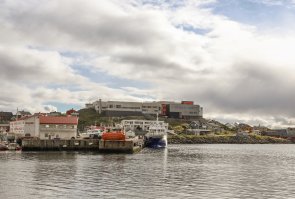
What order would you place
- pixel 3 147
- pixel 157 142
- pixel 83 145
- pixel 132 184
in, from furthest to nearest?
1. pixel 157 142
2. pixel 83 145
3. pixel 3 147
4. pixel 132 184

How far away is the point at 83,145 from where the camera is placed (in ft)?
360

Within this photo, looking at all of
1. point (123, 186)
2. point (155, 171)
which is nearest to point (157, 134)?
point (155, 171)

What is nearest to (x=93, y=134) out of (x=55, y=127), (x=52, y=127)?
(x=55, y=127)

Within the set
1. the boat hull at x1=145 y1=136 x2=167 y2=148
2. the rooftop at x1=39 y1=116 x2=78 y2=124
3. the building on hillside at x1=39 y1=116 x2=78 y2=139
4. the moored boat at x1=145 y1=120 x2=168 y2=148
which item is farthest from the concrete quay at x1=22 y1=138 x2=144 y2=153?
the moored boat at x1=145 y1=120 x2=168 y2=148

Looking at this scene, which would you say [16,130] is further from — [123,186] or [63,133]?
[123,186]

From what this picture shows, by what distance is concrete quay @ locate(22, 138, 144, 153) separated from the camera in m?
98.5

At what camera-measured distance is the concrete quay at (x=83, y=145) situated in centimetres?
9850

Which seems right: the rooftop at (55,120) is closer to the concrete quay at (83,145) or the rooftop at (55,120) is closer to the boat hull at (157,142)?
the concrete quay at (83,145)

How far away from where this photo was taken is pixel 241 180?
4956 centimetres

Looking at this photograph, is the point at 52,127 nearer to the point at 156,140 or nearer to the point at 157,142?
the point at 156,140

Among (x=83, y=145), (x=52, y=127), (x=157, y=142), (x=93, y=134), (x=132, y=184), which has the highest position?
(x=52, y=127)

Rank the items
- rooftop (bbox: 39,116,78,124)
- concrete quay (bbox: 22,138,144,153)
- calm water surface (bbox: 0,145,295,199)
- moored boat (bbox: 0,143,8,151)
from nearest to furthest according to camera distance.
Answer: calm water surface (bbox: 0,145,295,199)
concrete quay (bbox: 22,138,144,153)
moored boat (bbox: 0,143,8,151)
rooftop (bbox: 39,116,78,124)

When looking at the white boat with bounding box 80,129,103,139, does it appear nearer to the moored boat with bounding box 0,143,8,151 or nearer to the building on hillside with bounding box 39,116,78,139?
the building on hillside with bounding box 39,116,78,139

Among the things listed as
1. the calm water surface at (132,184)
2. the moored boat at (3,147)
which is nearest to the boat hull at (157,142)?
the moored boat at (3,147)
